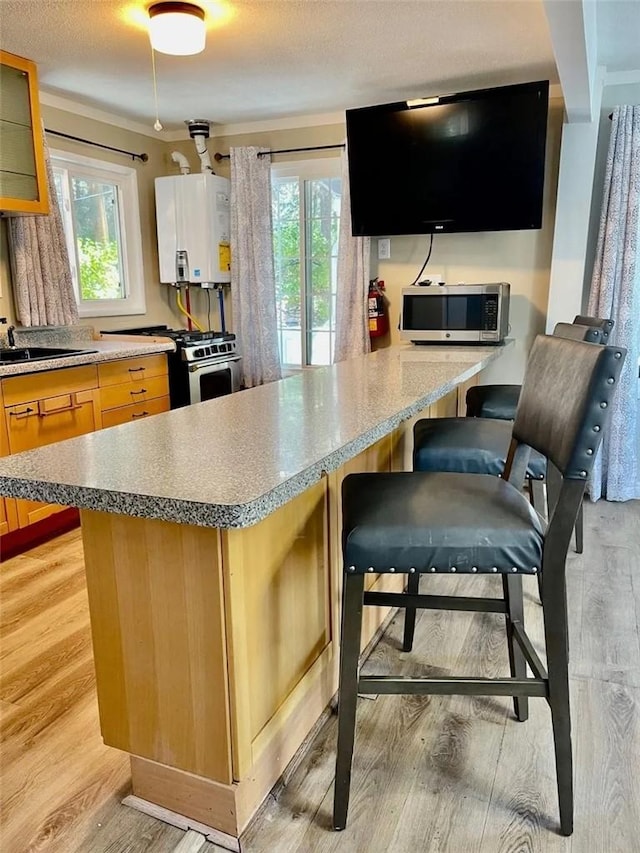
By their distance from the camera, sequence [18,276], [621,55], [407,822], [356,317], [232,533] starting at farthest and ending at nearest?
[356,317]
[18,276]
[621,55]
[407,822]
[232,533]

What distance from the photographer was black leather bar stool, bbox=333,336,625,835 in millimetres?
1177

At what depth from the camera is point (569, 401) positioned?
1.23 m

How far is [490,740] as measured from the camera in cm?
160

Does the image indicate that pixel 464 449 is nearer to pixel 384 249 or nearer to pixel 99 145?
pixel 384 249

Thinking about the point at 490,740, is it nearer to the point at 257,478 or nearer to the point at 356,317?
the point at 257,478

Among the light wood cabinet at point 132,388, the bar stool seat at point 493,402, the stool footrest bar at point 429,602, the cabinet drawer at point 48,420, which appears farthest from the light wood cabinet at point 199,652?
the light wood cabinet at point 132,388

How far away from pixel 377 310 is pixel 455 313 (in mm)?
655

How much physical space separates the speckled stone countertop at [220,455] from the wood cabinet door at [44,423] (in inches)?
57.3

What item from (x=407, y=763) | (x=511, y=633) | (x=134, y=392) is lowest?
(x=407, y=763)

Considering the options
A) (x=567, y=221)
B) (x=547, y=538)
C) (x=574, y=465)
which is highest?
(x=567, y=221)

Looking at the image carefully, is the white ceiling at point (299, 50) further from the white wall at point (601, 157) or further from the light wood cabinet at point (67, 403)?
the light wood cabinet at point (67, 403)

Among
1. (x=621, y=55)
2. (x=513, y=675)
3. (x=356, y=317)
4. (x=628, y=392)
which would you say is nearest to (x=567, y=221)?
(x=621, y=55)

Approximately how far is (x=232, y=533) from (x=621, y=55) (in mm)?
3173

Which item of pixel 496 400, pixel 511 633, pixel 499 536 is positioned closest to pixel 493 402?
pixel 496 400
